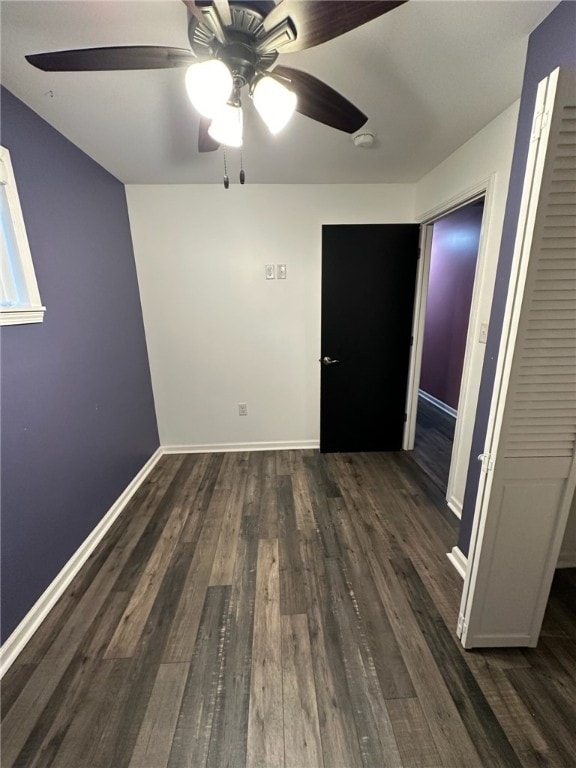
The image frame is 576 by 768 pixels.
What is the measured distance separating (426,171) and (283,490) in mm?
2696

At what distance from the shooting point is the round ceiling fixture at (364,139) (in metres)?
1.68

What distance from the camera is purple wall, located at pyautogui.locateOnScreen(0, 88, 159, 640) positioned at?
1.34m

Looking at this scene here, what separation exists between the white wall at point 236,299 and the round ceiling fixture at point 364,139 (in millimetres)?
683

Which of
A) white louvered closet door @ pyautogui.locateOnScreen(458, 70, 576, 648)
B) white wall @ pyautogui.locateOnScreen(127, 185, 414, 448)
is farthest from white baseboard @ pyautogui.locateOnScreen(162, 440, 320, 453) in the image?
white louvered closet door @ pyautogui.locateOnScreen(458, 70, 576, 648)

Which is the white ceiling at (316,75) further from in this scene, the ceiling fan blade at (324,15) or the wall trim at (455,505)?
the wall trim at (455,505)

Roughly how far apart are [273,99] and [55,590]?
2.35 m

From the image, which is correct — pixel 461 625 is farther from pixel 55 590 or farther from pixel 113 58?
pixel 113 58

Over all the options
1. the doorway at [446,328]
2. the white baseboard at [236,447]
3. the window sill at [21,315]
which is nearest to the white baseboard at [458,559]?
the doorway at [446,328]

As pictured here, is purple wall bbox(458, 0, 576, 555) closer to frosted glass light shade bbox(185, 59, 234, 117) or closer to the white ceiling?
the white ceiling

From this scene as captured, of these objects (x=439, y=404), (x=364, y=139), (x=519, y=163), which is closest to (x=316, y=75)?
(x=364, y=139)

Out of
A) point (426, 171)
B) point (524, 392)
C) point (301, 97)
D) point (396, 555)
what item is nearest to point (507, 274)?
point (524, 392)

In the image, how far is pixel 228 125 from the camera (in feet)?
3.38

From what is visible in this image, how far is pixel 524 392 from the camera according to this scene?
1.00 metres

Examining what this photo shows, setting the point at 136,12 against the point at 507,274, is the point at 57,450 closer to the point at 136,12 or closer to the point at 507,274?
the point at 136,12
